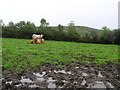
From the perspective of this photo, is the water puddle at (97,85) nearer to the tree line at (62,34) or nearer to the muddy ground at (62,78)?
the muddy ground at (62,78)

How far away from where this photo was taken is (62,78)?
24.3 feet

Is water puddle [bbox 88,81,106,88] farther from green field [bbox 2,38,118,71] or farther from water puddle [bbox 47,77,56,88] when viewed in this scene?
green field [bbox 2,38,118,71]

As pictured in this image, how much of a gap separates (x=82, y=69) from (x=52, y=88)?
3.10 meters

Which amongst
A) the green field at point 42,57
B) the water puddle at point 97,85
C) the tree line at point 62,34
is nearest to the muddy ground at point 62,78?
the water puddle at point 97,85

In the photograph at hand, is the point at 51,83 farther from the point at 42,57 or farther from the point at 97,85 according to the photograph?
the point at 42,57

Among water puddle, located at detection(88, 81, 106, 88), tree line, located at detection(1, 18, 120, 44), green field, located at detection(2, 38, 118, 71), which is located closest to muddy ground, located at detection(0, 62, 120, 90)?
water puddle, located at detection(88, 81, 106, 88)

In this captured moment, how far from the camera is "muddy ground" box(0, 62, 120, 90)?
6.53 meters

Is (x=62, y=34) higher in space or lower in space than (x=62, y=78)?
higher

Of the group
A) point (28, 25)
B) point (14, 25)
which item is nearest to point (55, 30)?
point (28, 25)

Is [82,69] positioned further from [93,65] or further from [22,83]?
[22,83]

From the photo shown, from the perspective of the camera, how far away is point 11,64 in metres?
9.06

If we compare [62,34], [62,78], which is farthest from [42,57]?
[62,34]

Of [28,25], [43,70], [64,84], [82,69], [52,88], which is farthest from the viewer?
[28,25]

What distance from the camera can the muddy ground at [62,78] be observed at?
21.4ft
